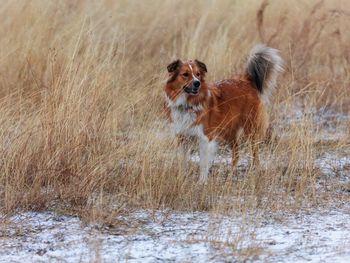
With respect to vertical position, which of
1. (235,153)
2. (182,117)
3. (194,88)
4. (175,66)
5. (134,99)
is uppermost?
(175,66)

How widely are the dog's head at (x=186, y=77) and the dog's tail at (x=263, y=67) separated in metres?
0.72

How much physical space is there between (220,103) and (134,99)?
84 centimetres

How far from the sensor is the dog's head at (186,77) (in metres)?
6.26

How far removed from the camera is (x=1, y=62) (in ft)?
24.0

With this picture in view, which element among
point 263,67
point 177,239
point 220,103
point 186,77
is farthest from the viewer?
point 263,67

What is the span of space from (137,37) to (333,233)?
16.5ft

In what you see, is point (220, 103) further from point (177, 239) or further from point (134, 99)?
point (177, 239)

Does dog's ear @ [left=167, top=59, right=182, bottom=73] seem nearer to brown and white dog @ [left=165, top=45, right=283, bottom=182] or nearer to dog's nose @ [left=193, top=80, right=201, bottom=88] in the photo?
brown and white dog @ [left=165, top=45, right=283, bottom=182]

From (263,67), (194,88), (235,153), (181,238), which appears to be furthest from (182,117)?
(181,238)

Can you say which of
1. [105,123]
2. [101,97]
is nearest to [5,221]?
[105,123]

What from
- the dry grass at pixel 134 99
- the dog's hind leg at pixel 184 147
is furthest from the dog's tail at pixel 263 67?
the dog's hind leg at pixel 184 147

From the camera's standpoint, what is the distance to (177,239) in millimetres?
4523

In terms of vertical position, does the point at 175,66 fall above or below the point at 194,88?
above

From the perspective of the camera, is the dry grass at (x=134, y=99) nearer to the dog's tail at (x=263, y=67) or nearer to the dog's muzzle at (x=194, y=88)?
the dog's tail at (x=263, y=67)
